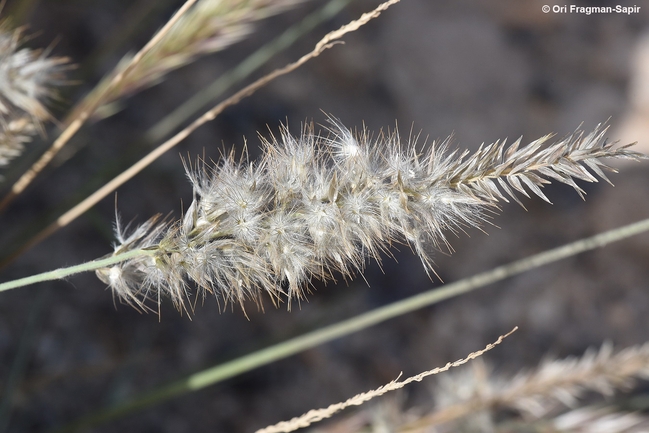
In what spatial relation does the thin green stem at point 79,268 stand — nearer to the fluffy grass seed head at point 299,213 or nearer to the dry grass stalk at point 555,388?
the fluffy grass seed head at point 299,213

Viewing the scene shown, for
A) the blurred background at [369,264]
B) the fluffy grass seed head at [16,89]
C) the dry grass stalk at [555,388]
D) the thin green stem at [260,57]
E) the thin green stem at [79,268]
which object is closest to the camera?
the thin green stem at [79,268]

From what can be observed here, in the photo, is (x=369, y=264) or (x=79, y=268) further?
(x=369, y=264)

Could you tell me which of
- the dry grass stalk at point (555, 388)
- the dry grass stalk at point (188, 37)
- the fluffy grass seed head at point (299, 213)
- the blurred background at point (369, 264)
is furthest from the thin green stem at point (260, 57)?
the dry grass stalk at point (555, 388)

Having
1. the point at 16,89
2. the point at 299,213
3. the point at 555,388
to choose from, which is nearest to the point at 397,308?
the point at 299,213

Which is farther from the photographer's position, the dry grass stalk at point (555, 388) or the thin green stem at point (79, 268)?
the dry grass stalk at point (555, 388)

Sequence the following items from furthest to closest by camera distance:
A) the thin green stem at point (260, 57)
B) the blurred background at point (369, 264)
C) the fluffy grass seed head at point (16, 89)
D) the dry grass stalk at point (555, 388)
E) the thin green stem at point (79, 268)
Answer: the blurred background at point (369, 264) < the thin green stem at point (260, 57) < the dry grass stalk at point (555, 388) < the fluffy grass seed head at point (16, 89) < the thin green stem at point (79, 268)

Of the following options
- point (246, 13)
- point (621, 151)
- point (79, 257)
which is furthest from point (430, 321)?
point (621, 151)

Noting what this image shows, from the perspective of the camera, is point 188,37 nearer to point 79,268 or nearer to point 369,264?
point 79,268

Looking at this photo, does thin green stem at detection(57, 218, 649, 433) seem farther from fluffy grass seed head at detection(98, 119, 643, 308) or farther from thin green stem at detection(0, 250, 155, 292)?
thin green stem at detection(0, 250, 155, 292)

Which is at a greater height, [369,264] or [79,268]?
[369,264]
